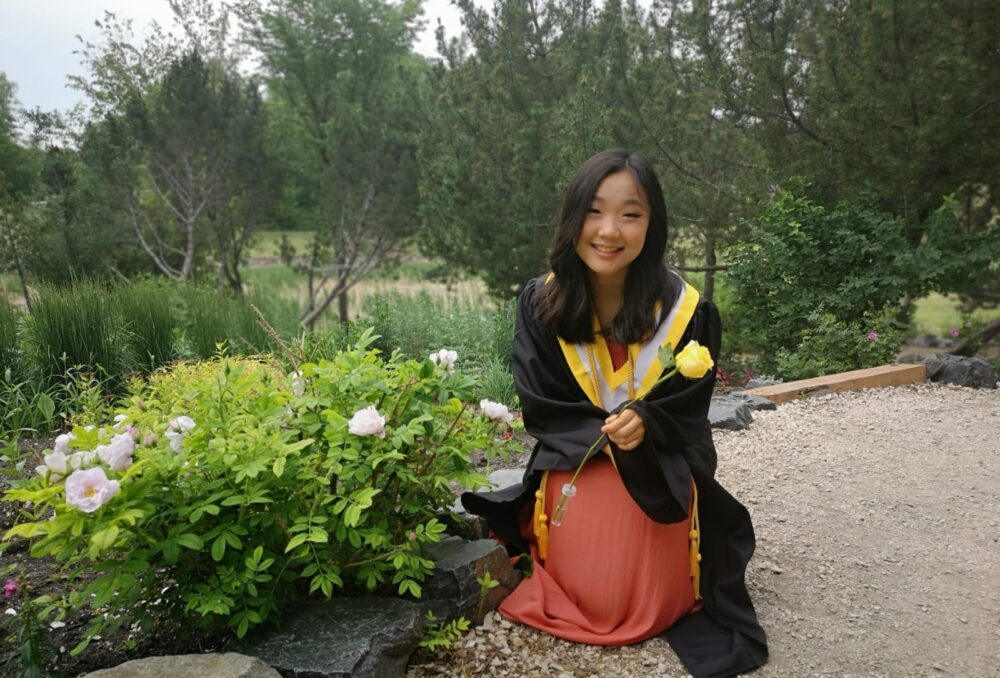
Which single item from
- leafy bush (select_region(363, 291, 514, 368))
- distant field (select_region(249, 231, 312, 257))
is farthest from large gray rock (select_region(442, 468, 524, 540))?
distant field (select_region(249, 231, 312, 257))

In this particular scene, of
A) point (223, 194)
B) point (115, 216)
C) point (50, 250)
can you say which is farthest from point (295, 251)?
point (50, 250)

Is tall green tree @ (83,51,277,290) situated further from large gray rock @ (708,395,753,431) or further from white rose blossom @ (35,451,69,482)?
white rose blossom @ (35,451,69,482)

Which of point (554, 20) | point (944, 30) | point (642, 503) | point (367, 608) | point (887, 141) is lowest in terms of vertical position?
point (367, 608)

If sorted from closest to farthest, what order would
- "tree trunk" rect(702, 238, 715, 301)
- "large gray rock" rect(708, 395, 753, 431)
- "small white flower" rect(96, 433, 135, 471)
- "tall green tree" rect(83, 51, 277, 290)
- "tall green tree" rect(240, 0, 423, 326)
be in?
"small white flower" rect(96, 433, 135, 471)
"large gray rock" rect(708, 395, 753, 431)
"tree trunk" rect(702, 238, 715, 301)
"tall green tree" rect(83, 51, 277, 290)
"tall green tree" rect(240, 0, 423, 326)

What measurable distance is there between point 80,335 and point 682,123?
5.48 meters

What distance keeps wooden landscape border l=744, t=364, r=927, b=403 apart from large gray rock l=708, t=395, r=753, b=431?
0.33m

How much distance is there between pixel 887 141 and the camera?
5918 millimetres

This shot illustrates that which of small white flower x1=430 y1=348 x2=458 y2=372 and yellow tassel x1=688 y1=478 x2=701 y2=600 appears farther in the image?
yellow tassel x1=688 y1=478 x2=701 y2=600

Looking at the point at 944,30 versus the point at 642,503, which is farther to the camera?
the point at 944,30

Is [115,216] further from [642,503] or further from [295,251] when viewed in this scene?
[642,503]

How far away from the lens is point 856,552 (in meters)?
2.84

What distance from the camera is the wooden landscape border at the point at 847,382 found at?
15.8 feet

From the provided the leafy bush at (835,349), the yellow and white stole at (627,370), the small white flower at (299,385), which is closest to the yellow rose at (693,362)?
the yellow and white stole at (627,370)

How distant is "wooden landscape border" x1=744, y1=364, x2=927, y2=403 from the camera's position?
482 centimetres
